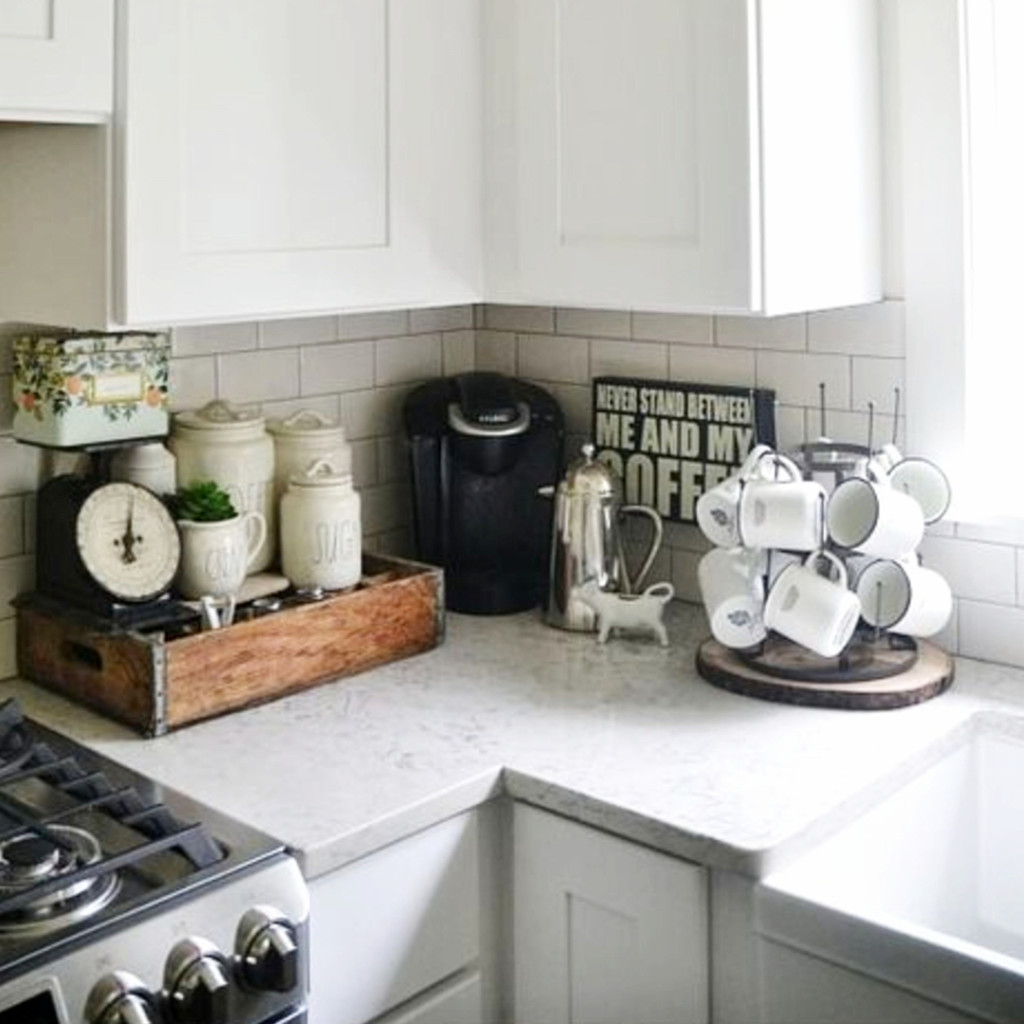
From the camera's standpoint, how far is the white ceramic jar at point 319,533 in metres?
1.99

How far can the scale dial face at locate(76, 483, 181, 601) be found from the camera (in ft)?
5.94

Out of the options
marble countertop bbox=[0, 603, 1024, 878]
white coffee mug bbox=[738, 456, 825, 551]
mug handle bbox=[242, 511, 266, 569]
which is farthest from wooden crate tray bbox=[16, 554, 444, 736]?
white coffee mug bbox=[738, 456, 825, 551]

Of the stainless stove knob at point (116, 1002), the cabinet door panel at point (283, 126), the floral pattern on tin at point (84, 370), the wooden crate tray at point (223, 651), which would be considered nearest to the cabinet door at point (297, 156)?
the cabinet door panel at point (283, 126)

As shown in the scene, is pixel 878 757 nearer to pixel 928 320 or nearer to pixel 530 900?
pixel 530 900

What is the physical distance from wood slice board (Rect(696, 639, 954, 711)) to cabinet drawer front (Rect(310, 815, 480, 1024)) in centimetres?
43

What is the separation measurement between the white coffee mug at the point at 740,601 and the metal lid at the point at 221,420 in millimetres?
666

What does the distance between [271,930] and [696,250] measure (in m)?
0.96

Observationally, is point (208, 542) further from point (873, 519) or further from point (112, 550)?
point (873, 519)

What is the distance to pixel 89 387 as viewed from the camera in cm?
181

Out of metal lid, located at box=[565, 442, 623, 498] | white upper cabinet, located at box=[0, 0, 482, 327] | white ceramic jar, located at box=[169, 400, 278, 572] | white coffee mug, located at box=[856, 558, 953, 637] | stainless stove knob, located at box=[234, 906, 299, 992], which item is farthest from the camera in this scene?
metal lid, located at box=[565, 442, 623, 498]

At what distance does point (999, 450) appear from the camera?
1976 millimetres

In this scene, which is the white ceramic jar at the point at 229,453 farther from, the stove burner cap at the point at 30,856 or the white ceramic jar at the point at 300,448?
the stove burner cap at the point at 30,856

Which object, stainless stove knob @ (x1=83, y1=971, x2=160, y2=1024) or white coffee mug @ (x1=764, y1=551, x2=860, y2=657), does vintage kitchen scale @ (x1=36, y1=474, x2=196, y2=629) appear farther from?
white coffee mug @ (x1=764, y1=551, x2=860, y2=657)

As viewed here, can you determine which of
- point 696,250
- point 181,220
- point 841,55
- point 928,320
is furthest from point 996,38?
point 181,220
